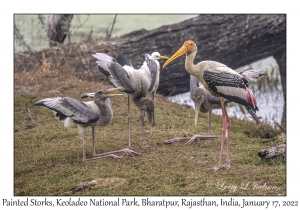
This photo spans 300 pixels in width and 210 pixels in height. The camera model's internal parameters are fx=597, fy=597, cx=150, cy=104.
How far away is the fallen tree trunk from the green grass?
6.74ft

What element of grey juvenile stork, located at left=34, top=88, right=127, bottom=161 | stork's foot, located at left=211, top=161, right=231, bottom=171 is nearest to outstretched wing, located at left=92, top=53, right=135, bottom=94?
grey juvenile stork, located at left=34, top=88, right=127, bottom=161

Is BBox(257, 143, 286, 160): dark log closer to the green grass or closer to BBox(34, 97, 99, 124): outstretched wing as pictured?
the green grass

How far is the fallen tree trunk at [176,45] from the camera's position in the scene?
11148mm

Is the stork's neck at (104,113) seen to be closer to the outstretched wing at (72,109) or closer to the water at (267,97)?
the outstretched wing at (72,109)

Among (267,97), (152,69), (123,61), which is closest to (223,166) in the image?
(152,69)

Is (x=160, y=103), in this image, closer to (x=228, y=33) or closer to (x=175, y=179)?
(x=228, y=33)

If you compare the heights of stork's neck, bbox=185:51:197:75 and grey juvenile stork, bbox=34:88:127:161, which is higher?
stork's neck, bbox=185:51:197:75

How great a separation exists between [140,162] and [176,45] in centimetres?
481

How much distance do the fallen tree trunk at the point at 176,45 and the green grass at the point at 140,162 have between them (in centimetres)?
205

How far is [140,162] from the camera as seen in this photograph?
6.66 m

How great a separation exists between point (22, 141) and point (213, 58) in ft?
15.4

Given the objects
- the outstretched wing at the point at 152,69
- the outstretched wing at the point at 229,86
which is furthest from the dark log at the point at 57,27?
the outstretched wing at the point at 229,86

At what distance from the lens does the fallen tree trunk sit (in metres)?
11.1

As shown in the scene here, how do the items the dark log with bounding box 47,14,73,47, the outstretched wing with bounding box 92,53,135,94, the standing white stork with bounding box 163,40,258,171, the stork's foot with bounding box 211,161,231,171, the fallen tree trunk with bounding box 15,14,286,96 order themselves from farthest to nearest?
the dark log with bounding box 47,14,73,47 → the fallen tree trunk with bounding box 15,14,286,96 → the outstretched wing with bounding box 92,53,135,94 → the standing white stork with bounding box 163,40,258,171 → the stork's foot with bounding box 211,161,231,171
